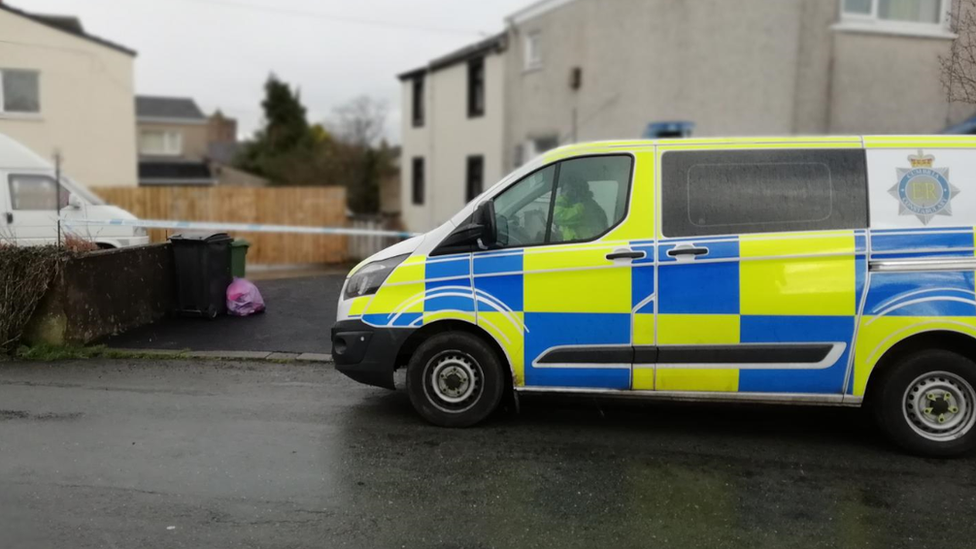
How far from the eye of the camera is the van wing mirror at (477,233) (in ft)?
18.6

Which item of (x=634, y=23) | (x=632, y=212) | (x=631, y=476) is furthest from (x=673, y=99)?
(x=631, y=476)

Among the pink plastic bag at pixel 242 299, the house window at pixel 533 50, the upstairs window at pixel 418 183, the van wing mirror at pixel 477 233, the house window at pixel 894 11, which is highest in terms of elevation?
the house window at pixel 533 50

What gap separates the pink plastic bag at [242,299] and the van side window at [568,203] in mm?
4798

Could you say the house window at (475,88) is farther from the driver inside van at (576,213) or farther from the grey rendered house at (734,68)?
the driver inside van at (576,213)

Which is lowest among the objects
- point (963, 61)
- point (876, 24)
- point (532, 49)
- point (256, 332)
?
point (256, 332)

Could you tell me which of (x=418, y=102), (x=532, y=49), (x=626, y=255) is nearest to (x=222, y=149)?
(x=418, y=102)

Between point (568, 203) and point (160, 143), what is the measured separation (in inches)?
1807

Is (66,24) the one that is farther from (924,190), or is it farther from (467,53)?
(924,190)

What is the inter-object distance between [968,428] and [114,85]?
1811cm

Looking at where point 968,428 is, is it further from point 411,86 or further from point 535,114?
point 411,86

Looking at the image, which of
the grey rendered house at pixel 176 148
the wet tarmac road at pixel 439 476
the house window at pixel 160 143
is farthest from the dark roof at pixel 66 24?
the house window at pixel 160 143

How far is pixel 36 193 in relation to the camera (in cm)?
1201

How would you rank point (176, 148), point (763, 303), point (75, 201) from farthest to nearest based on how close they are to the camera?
1. point (176, 148)
2. point (75, 201)
3. point (763, 303)

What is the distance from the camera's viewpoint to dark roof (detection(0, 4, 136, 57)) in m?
10.9
